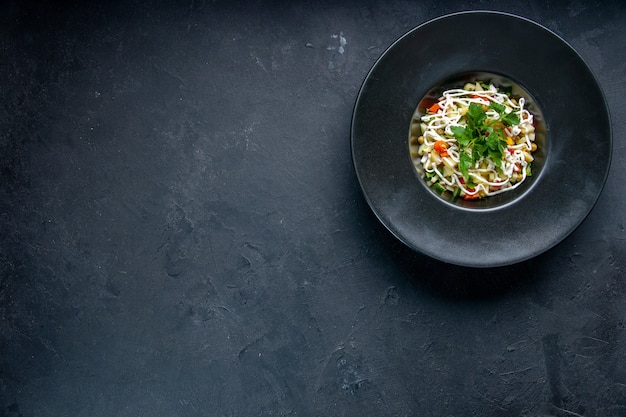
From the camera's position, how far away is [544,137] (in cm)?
320

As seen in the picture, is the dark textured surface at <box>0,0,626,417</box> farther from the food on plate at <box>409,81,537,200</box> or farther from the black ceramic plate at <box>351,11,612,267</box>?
the food on plate at <box>409,81,537,200</box>

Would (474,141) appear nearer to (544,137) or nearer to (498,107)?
(498,107)

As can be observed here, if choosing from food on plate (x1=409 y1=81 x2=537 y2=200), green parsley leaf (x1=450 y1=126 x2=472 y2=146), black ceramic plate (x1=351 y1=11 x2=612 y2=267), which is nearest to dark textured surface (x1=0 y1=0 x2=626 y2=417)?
black ceramic plate (x1=351 y1=11 x2=612 y2=267)

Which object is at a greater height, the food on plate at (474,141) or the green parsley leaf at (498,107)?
the green parsley leaf at (498,107)

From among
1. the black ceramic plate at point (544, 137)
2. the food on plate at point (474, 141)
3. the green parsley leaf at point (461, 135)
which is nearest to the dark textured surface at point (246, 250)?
the black ceramic plate at point (544, 137)

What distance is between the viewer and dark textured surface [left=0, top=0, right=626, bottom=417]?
11.0 feet

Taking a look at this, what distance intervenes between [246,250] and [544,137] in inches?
56.3

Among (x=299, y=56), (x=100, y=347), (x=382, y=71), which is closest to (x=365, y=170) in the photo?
(x=382, y=71)

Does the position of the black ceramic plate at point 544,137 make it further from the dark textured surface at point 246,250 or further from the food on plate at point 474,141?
the dark textured surface at point 246,250

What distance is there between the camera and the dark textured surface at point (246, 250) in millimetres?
3352

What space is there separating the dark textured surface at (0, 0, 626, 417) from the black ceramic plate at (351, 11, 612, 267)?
256 mm

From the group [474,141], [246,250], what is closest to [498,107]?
[474,141]

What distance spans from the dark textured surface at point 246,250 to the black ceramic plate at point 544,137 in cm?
26

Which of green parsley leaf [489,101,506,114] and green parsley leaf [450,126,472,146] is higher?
green parsley leaf [489,101,506,114]
